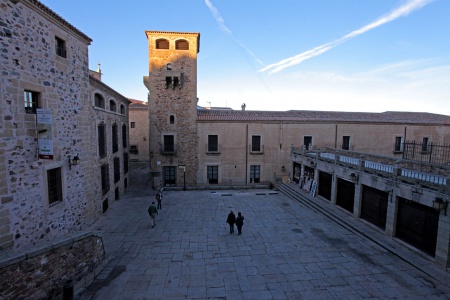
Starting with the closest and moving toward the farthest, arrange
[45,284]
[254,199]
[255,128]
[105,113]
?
[45,284] < [105,113] < [254,199] < [255,128]

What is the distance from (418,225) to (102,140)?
59.6ft

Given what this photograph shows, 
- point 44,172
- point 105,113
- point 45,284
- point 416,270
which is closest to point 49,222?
point 44,172

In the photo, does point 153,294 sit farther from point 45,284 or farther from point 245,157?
point 245,157

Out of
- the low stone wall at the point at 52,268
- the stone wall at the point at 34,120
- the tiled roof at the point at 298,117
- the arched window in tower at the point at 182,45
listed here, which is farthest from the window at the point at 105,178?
the arched window in tower at the point at 182,45

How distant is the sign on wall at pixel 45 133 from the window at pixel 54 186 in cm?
141

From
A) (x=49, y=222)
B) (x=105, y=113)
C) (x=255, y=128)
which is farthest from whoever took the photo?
(x=255, y=128)

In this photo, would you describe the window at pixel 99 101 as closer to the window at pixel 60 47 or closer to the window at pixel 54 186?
the window at pixel 60 47

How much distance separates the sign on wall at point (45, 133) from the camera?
8.80m

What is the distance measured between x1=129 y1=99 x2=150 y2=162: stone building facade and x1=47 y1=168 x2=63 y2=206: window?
2869 cm

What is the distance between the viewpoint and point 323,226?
13.5 m

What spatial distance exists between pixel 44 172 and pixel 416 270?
51.2 ft

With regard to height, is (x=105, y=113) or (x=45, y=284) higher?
(x=105, y=113)

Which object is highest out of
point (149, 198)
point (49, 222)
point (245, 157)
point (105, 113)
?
point (105, 113)

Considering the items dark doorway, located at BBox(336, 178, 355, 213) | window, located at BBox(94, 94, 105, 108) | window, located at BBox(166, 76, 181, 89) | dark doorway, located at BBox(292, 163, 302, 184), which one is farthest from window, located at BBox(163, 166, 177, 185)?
dark doorway, located at BBox(336, 178, 355, 213)
